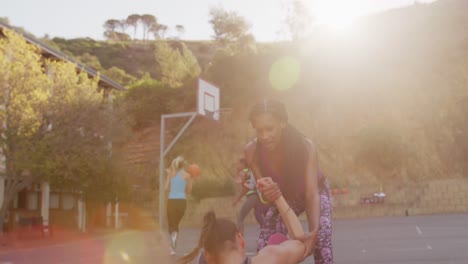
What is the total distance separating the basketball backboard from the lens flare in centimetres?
2461

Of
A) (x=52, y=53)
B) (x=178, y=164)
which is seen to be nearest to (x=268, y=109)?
(x=178, y=164)

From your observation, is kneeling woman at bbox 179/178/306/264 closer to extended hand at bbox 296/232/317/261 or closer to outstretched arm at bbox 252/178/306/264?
outstretched arm at bbox 252/178/306/264

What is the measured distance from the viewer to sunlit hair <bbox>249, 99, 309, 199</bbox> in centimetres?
397

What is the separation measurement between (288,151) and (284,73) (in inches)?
1854

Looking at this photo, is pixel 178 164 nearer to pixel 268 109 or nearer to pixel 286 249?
pixel 268 109

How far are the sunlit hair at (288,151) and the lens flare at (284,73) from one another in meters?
44.4

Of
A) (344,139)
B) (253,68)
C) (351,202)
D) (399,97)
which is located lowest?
(351,202)

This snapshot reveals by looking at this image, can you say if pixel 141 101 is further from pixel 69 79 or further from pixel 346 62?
pixel 69 79

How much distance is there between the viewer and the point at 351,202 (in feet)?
103

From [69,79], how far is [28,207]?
7632 millimetres

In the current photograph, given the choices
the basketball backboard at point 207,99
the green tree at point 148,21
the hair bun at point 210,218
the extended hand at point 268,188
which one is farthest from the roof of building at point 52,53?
the green tree at point 148,21

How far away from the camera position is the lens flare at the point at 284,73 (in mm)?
48969

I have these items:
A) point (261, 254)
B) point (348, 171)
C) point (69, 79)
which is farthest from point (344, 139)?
point (261, 254)

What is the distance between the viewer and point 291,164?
4.13 meters
